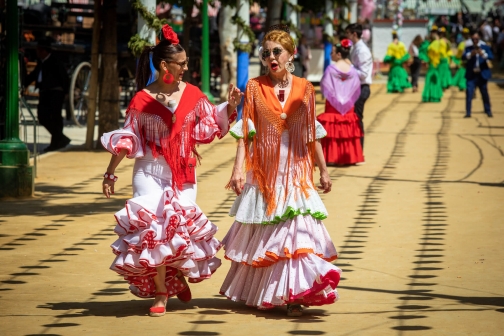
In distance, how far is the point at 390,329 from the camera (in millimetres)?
6051

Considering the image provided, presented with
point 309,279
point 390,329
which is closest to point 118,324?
point 309,279

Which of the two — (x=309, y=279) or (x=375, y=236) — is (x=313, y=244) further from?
(x=375, y=236)

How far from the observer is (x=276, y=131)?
21.5 ft

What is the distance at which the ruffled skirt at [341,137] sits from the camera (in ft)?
47.3

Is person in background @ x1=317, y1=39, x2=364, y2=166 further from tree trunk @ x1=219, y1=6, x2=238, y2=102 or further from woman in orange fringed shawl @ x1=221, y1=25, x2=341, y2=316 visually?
tree trunk @ x1=219, y1=6, x2=238, y2=102

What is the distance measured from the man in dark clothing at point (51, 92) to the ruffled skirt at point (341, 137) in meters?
4.68

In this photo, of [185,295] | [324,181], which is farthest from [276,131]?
[185,295]

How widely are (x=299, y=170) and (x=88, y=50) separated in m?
16.3

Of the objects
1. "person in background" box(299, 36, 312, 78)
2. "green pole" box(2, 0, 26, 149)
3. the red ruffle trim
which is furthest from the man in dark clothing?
"person in background" box(299, 36, 312, 78)

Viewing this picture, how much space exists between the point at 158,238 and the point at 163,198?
0.86ft

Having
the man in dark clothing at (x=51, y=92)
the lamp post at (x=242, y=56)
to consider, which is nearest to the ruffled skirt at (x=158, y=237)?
the man in dark clothing at (x=51, y=92)

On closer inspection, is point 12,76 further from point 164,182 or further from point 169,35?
point 164,182

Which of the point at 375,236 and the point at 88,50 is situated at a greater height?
the point at 88,50

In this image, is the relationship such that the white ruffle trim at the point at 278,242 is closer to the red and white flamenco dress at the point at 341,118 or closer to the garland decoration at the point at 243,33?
the red and white flamenco dress at the point at 341,118
